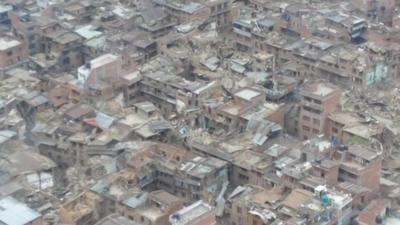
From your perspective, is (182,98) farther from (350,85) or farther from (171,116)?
(350,85)

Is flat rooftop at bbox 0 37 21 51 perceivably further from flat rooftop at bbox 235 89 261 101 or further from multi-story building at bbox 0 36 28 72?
flat rooftop at bbox 235 89 261 101

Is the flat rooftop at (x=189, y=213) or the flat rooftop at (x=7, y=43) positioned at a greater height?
the flat rooftop at (x=7, y=43)

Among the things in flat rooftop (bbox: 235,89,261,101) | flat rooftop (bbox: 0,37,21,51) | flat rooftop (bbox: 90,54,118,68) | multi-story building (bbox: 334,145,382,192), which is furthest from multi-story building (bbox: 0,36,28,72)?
multi-story building (bbox: 334,145,382,192)

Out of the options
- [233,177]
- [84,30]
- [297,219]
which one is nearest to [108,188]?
[233,177]

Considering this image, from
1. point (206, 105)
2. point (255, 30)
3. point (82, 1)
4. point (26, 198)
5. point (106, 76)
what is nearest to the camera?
point (26, 198)

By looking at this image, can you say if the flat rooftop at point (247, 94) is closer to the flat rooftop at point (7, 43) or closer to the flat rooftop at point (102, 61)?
the flat rooftop at point (102, 61)

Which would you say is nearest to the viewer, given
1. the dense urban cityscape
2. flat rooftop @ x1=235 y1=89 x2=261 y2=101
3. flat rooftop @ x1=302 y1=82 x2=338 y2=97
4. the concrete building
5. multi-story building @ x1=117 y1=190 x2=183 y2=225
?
the concrete building

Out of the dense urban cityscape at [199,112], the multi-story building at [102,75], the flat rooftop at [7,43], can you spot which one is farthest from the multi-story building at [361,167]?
the flat rooftop at [7,43]

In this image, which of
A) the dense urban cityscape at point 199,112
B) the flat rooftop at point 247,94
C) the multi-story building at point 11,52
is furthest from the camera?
the multi-story building at point 11,52

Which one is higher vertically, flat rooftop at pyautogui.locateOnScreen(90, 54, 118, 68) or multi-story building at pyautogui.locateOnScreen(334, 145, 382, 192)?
flat rooftop at pyautogui.locateOnScreen(90, 54, 118, 68)
